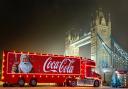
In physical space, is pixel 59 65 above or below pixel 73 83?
above

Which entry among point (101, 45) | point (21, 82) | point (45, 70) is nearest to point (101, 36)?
point (101, 45)

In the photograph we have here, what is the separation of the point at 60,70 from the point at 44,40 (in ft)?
21.0

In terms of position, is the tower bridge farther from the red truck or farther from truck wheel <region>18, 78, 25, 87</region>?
truck wheel <region>18, 78, 25, 87</region>

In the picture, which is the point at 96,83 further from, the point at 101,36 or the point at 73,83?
the point at 101,36

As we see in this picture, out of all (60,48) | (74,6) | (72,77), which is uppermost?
(74,6)

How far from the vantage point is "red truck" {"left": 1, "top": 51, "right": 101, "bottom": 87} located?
86.8 ft

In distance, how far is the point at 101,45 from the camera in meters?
38.6

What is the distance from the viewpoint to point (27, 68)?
1070 inches

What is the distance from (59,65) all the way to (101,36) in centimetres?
1055

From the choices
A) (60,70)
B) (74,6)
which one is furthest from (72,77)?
(74,6)

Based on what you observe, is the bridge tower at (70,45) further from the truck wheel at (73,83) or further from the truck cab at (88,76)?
the truck wheel at (73,83)

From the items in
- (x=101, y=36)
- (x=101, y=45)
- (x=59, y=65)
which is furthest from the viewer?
(x=101, y=45)

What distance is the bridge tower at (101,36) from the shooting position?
36.6m

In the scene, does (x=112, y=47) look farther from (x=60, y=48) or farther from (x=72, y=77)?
(x=72, y=77)
